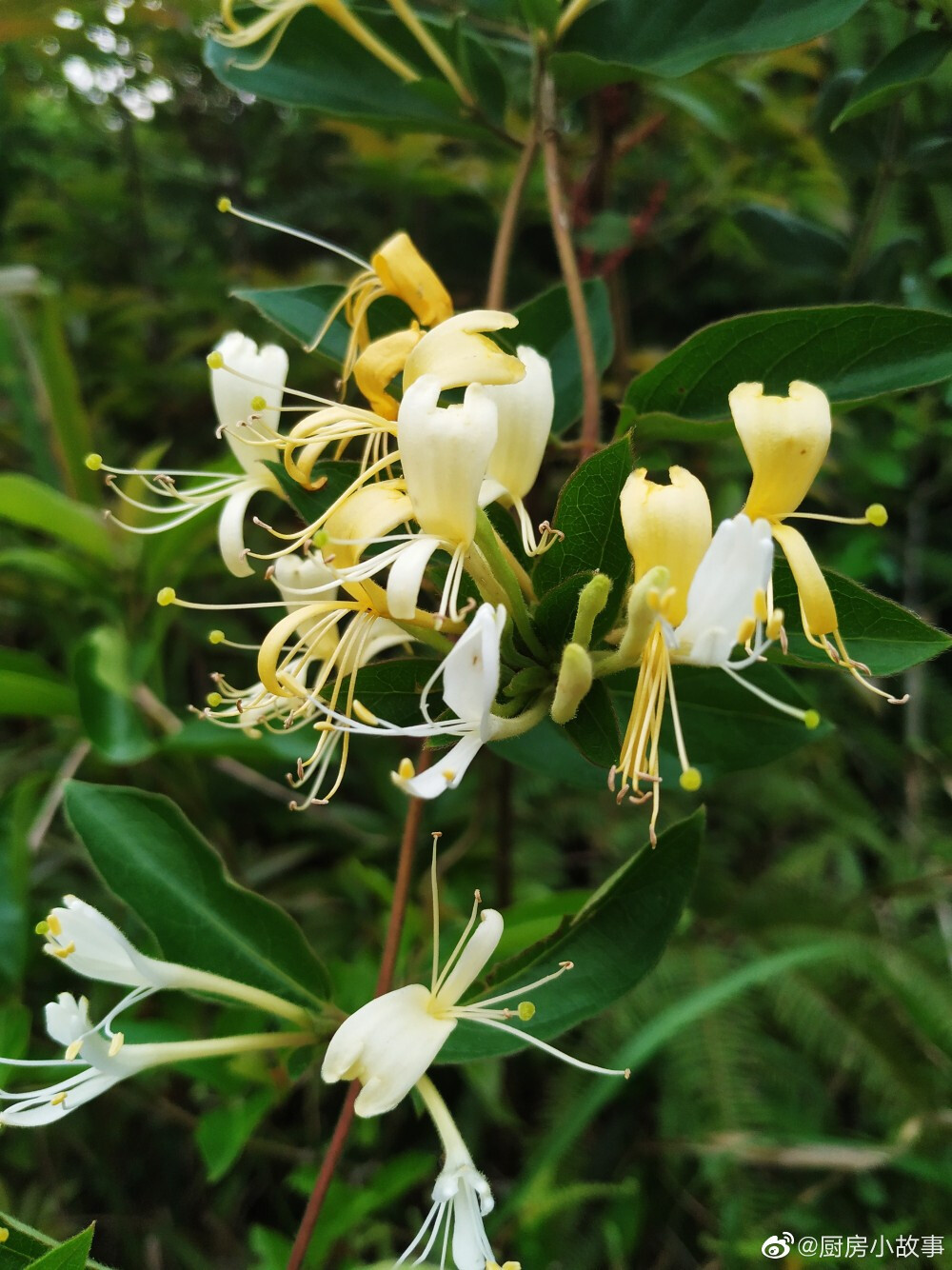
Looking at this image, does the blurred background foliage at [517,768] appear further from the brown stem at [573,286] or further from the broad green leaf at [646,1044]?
the brown stem at [573,286]

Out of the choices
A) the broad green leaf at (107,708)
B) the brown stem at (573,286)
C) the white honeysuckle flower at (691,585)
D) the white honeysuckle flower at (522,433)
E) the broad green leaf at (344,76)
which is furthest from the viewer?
the broad green leaf at (107,708)

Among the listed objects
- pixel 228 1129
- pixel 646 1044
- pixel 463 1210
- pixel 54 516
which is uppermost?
pixel 54 516

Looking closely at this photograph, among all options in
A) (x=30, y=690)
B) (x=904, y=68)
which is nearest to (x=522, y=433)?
(x=904, y=68)

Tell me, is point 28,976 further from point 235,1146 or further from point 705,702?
point 705,702

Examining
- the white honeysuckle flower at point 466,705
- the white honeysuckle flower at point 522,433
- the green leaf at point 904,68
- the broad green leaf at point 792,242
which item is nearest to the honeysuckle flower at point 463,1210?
the white honeysuckle flower at point 466,705

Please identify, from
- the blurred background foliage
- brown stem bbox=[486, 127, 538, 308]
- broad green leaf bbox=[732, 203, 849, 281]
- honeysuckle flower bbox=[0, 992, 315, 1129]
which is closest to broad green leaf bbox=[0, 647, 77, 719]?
the blurred background foliage

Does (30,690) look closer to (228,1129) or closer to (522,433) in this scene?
(228,1129)

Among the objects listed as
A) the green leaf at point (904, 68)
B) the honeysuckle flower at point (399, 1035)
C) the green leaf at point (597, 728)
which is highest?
the green leaf at point (904, 68)
